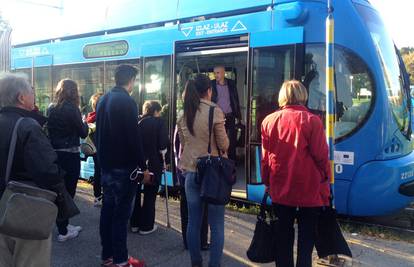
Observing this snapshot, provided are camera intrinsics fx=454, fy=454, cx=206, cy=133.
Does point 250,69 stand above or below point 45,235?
above

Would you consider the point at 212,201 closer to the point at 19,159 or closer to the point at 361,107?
the point at 19,159

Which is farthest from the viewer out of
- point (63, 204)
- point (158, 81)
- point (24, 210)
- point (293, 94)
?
point (158, 81)

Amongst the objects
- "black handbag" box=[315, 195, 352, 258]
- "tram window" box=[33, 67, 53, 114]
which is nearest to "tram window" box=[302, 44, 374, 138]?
"black handbag" box=[315, 195, 352, 258]

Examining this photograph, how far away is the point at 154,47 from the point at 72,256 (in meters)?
3.73

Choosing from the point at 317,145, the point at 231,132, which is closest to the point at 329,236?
the point at 317,145

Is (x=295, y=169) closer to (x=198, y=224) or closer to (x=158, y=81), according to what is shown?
(x=198, y=224)

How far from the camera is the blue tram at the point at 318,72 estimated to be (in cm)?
550

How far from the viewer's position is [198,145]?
3.87 meters

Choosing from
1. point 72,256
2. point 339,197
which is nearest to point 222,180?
point 72,256

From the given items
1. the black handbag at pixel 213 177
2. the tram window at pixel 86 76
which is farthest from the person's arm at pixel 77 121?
the tram window at pixel 86 76

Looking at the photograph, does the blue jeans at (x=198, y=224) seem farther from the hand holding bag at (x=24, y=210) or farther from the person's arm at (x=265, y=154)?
the hand holding bag at (x=24, y=210)

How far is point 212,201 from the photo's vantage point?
3775 millimetres

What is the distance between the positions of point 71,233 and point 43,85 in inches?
226

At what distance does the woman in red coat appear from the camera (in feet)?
11.2
